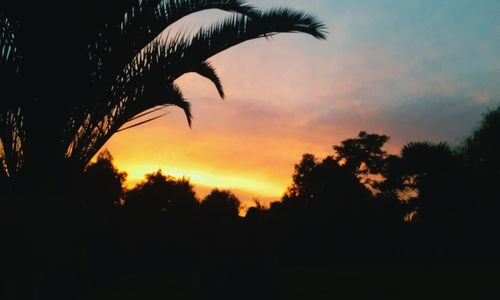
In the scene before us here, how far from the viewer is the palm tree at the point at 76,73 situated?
15.3 feet

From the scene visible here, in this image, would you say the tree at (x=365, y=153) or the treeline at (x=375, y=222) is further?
the tree at (x=365, y=153)

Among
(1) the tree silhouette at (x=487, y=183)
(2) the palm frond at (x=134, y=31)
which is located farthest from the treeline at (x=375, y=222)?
(2) the palm frond at (x=134, y=31)

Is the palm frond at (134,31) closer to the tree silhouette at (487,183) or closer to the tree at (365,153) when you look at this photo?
the tree silhouette at (487,183)

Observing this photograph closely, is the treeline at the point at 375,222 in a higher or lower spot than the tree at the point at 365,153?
lower

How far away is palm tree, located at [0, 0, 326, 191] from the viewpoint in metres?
4.67

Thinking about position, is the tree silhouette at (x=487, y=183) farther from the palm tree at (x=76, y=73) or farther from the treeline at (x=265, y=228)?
the palm tree at (x=76, y=73)

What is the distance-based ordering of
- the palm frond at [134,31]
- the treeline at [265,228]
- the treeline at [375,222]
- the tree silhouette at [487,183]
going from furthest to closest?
the tree silhouette at [487,183] → the treeline at [375,222] → the palm frond at [134,31] → the treeline at [265,228]

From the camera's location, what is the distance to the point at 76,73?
4.83 meters

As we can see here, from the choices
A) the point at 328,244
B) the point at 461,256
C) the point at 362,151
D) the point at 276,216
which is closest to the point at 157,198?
the point at 276,216

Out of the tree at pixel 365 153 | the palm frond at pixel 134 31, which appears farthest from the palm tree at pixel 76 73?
the tree at pixel 365 153

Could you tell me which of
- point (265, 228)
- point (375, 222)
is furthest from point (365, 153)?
point (265, 228)

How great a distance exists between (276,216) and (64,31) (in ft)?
71.8

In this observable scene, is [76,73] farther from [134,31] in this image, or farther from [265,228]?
[265,228]

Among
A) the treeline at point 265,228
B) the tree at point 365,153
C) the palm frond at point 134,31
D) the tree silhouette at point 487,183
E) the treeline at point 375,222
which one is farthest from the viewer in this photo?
the tree at point 365,153
